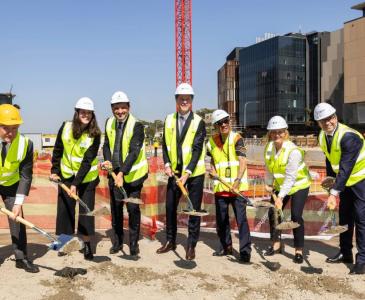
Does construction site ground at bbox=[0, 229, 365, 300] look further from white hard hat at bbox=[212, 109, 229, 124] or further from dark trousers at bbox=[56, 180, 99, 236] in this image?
white hard hat at bbox=[212, 109, 229, 124]

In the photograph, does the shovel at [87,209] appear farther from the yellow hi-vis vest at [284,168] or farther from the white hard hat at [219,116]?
the yellow hi-vis vest at [284,168]

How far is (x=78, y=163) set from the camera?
500 centimetres

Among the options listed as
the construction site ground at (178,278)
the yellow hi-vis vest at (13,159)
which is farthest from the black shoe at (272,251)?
the yellow hi-vis vest at (13,159)

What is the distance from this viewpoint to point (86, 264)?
4949 mm

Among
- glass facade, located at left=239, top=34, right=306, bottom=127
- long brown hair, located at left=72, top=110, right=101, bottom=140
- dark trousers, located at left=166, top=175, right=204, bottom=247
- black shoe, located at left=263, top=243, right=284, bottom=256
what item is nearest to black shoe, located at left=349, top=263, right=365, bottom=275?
black shoe, located at left=263, top=243, right=284, bottom=256

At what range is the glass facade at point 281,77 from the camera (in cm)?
7869

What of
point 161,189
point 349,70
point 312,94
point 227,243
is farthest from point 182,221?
point 312,94

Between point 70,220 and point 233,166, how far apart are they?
79.9 inches

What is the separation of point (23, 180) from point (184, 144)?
188 cm

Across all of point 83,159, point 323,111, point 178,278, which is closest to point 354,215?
point 323,111

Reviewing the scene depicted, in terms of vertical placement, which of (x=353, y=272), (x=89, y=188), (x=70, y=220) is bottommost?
(x=353, y=272)

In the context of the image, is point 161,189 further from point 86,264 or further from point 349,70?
point 349,70

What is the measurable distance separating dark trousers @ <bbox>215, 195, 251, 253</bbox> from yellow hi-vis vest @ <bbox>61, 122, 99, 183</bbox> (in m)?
1.61

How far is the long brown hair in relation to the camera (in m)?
4.91
